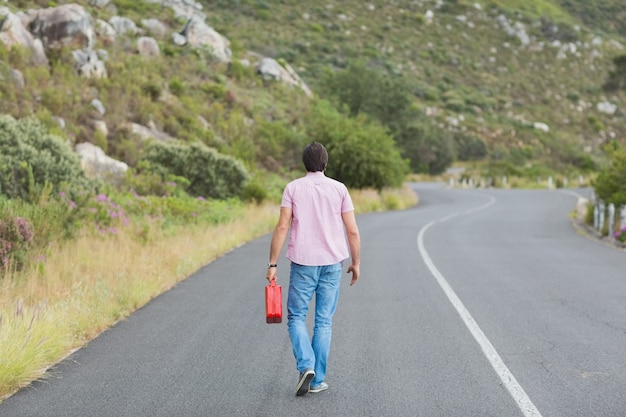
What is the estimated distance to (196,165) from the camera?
88.3 feet

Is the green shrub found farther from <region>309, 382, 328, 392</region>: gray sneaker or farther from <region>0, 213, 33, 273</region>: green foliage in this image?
<region>309, 382, 328, 392</region>: gray sneaker

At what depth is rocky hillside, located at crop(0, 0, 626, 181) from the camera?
3172 centimetres

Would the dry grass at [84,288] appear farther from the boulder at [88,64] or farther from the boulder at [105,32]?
the boulder at [105,32]

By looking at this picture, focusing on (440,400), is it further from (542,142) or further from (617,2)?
(617,2)

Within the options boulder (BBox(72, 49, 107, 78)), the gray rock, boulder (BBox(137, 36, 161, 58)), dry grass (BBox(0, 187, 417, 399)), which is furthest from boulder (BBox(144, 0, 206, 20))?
dry grass (BBox(0, 187, 417, 399))

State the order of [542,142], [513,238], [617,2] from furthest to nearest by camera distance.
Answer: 1. [617,2]
2. [542,142]
3. [513,238]

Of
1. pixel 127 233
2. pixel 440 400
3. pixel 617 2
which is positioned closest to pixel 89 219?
pixel 127 233

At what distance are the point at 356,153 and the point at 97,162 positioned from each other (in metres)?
14.7

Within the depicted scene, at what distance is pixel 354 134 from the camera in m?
36.8

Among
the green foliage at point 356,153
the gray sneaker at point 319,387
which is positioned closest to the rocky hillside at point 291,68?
the green foliage at point 356,153

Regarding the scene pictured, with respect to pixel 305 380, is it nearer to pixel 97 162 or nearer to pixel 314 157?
pixel 314 157

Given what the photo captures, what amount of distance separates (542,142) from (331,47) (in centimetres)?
2294

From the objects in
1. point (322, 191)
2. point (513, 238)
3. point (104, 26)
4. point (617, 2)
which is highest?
point (617, 2)

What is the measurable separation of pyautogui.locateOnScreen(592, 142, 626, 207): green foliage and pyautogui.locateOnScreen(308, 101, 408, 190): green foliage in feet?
46.3
